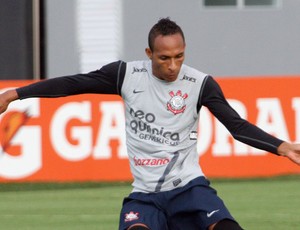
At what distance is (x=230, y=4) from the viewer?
22578 millimetres

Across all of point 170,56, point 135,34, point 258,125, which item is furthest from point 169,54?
point 135,34

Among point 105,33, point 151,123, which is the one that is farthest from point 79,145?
point 151,123

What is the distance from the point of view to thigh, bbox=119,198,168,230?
657 centimetres

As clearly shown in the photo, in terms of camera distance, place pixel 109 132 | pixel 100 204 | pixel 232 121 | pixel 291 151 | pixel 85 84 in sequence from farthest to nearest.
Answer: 1. pixel 109 132
2. pixel 100 204
3. pixel 85 84
4. pixel 232 121
5. pixel 291 151

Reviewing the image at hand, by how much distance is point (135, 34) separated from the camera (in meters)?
22.1

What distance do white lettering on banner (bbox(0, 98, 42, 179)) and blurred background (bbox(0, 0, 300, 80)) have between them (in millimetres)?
6752

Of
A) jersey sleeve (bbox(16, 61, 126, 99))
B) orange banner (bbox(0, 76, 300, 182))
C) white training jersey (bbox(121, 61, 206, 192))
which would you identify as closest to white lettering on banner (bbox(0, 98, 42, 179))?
orange banner (bbox(0, 76, 300, 182))

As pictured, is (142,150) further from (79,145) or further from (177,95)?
(79,145)

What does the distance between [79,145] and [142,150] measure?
8.50 metres

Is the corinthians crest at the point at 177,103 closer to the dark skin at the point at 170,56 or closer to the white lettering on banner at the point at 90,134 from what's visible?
the dark skin at the point at 170,56

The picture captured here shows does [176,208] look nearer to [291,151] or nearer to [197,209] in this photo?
[197,209]

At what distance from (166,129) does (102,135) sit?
8516 millimetres

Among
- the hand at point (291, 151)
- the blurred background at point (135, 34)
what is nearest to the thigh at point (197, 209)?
the hand at point (291, 151)

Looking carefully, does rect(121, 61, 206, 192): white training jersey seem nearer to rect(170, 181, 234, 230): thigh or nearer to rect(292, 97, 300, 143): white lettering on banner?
rect(170, 181, 234, 230): thigh
